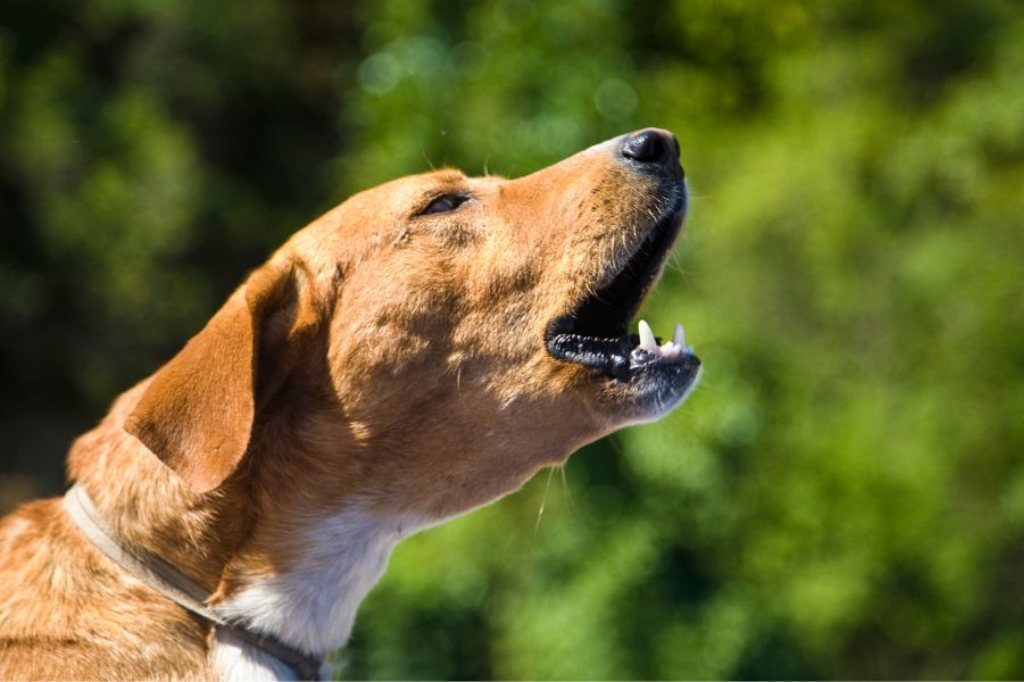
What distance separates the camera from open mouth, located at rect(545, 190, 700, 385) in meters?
3.41

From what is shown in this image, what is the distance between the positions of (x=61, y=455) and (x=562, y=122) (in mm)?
6784

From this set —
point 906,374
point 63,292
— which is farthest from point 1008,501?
point 63,292

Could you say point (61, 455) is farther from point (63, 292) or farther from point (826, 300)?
point (826, 300)

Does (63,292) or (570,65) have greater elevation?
(570,65)

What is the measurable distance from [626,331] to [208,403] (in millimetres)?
1216

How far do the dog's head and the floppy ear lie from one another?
131 millimetres

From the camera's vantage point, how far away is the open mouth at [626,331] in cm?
341

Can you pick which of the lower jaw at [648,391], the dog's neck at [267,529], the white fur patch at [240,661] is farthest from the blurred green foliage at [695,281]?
the white fur patch at [240,661]

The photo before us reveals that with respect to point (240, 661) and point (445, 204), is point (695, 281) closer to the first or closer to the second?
point (445, 204)

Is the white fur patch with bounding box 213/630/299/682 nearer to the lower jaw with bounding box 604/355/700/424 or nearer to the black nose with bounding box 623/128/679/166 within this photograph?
the lower jaw with bounding box 604/355/700/424

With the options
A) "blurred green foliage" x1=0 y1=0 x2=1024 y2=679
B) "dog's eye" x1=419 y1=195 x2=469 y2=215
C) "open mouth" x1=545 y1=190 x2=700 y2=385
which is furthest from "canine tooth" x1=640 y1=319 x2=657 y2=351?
"blurred green foliage" x1=0 y1=0 x2=1024 y2=679

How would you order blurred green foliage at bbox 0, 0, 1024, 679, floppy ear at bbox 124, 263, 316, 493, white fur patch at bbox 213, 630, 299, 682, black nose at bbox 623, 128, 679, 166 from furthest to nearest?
blurred green foliage at bbox 0, 0, 1024, 679
black nose at bbox 623, 128, 679, 166
white fur patch at bbox 213, 630, 299, 682
floppy ear at bbox 124, 263, 316, 493

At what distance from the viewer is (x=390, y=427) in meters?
3.40

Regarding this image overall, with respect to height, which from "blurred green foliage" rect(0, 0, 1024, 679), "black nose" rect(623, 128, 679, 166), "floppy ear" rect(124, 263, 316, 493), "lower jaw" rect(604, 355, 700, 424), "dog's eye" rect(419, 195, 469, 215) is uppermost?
"floppy ear" rect(124, 263, 316, 493)
